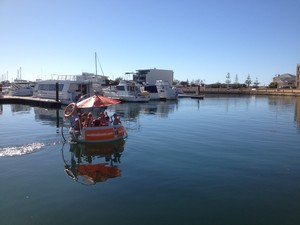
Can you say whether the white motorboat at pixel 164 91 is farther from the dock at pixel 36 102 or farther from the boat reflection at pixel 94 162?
the boat reflection at pixel 94 162

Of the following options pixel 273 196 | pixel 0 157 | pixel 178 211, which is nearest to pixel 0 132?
pixel 0 157

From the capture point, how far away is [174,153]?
18.2 meters

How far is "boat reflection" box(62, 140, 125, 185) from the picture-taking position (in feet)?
45.4

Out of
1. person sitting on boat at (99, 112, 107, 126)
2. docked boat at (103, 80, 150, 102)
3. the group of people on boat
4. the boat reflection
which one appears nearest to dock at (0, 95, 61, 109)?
docked boat at (103, 80, 150, 102)

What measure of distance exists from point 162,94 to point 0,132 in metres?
49.7

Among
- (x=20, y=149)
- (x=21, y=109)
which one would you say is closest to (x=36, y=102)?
(x=21, y=109)

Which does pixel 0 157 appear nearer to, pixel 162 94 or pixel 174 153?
pixel 174 153

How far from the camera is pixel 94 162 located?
16.6m

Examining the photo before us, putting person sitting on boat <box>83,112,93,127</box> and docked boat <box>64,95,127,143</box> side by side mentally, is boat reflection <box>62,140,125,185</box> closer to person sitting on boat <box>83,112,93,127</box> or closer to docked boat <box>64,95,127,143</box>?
docked boat <box>64,95,127,143</box>

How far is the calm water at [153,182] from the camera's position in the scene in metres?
9.84

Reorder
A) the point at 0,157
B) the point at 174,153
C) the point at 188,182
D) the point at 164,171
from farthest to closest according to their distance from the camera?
the point at 174,153 < the point at 0,157 < the point at 164,171 < the point at 188,182

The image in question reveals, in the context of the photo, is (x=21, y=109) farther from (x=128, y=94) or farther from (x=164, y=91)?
(x=164, y=91)

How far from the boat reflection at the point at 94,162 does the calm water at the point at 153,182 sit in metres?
0.05

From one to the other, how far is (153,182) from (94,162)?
4.82m
